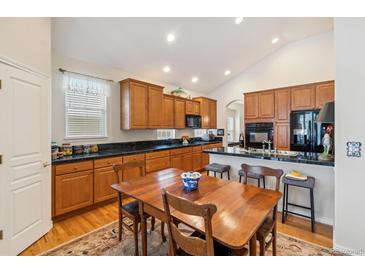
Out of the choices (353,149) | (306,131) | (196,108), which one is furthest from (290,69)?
(353,149)

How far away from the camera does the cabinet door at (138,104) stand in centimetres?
394

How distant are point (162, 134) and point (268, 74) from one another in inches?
143

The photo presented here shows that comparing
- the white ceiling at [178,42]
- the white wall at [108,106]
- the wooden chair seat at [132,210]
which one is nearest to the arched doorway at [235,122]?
the white ceiling at [178,42]

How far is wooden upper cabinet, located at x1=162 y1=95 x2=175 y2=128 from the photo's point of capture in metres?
4.76

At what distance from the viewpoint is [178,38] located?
3705 mm

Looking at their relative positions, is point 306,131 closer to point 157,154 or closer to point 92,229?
point 157,154

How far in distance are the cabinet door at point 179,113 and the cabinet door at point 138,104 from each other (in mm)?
1138

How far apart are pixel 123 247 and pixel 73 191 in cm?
128

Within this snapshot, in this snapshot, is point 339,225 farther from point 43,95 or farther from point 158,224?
point 43,95

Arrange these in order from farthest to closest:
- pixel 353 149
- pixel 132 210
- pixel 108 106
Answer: pixel 108 106
pixel 132 210
pixel 353 149

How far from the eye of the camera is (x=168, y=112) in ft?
16.0

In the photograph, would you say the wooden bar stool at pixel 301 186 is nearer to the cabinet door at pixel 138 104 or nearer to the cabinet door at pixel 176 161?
the cabinet door at pixel 176 161
